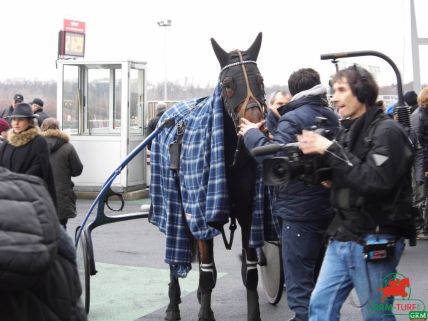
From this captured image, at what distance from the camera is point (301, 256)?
4328 mm

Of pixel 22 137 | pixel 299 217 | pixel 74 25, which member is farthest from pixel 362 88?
pixel 74 25

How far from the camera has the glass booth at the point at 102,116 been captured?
14.1 meters

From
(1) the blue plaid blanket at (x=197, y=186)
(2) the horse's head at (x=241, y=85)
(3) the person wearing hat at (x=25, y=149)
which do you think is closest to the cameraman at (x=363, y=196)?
(2) the horse's head at (x=241, y=85)

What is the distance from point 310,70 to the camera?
472 centimetres

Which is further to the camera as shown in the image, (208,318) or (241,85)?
(208,318)

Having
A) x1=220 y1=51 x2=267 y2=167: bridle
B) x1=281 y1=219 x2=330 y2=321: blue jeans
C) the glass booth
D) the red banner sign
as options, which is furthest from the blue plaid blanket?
the red banner sign

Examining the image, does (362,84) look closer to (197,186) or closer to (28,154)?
(197,186)

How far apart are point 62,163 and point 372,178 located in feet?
17.1

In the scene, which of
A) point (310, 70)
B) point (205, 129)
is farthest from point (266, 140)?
point (205, 129)

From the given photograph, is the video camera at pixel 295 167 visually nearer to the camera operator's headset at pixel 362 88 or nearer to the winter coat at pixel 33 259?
the camera operator's headset at pixel 362 88

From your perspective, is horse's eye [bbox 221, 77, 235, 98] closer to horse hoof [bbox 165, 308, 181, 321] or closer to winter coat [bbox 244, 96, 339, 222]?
winter coat [bbox 244, 96, 339, 222]

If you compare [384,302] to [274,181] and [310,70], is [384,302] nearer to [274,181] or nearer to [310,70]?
[274,181]

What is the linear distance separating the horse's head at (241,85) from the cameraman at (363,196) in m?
1.31

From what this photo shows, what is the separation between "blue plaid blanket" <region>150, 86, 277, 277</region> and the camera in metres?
5.07
